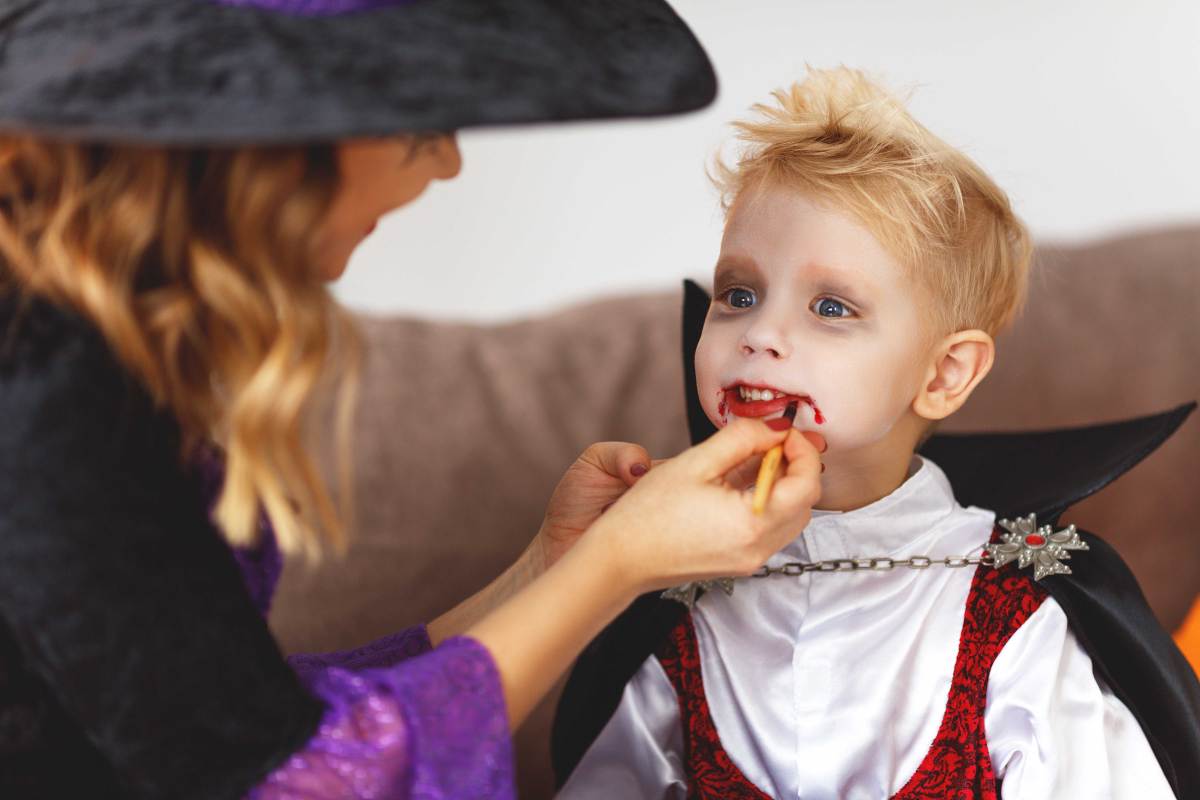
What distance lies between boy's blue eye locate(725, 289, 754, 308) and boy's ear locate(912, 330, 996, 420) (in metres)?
0.18

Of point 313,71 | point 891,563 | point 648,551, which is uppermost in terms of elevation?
point 313,71

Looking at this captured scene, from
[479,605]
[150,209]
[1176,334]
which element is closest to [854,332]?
[479,605]

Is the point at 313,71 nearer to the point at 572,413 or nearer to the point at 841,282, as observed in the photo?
the point at 841,282

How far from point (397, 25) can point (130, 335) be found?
0.25 meters

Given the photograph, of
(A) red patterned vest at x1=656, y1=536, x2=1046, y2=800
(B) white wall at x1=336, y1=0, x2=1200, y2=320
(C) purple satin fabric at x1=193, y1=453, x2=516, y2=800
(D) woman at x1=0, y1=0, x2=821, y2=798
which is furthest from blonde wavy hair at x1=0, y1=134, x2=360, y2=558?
(B) white wall at x1=336, y1=0, x2=1200, y2=320

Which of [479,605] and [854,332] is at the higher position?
[854,332]

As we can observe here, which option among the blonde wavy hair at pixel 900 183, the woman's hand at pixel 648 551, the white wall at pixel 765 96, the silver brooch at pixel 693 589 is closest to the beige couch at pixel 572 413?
the white wall at pixel 765 96

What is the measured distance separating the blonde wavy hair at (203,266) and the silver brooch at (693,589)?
0.46 metres

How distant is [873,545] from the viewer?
114cm

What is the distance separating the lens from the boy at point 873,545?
105cm

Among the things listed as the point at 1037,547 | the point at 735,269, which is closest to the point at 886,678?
the point at 1037,547

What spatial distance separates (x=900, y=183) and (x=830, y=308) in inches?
4.8

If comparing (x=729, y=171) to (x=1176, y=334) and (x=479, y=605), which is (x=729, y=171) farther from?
(x=1176, y=334)

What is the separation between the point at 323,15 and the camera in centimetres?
74
